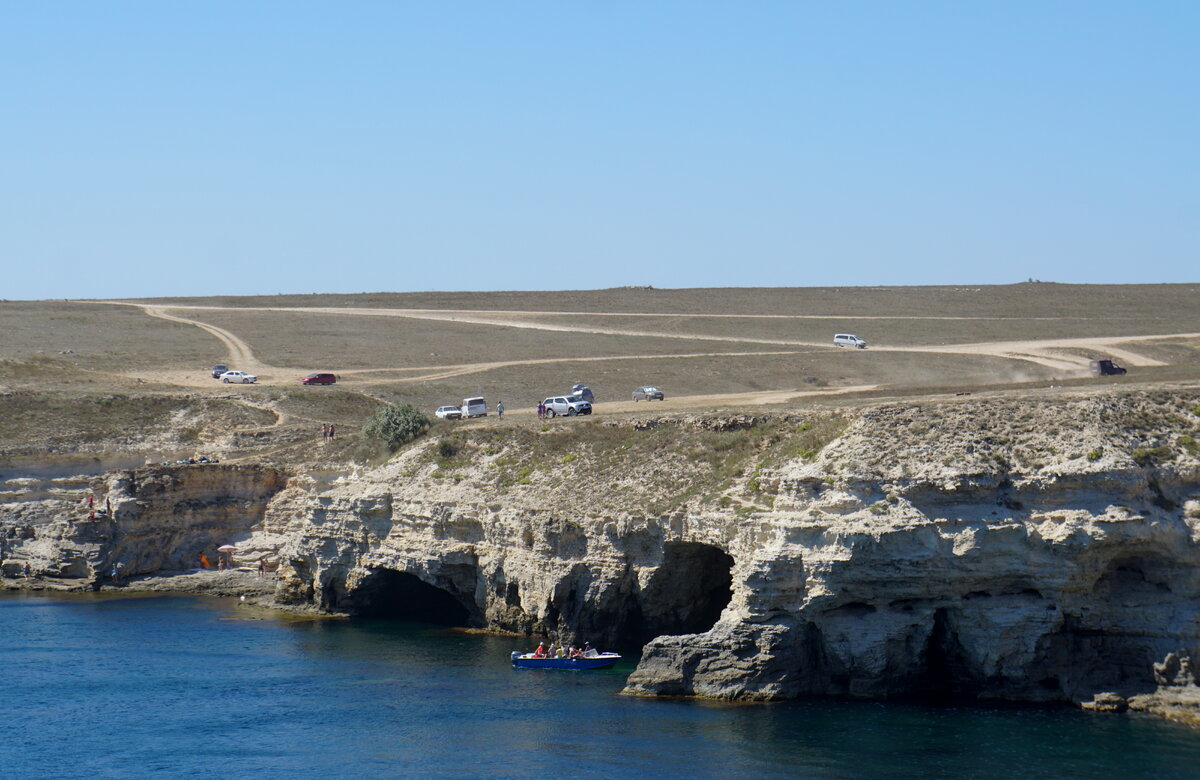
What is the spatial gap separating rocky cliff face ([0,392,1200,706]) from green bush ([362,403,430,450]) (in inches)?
446

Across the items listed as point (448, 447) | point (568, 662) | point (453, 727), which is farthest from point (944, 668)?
point (448, 447)

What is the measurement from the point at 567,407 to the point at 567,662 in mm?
25212

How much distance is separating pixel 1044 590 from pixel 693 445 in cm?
1411

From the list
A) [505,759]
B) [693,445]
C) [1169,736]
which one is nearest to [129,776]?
[505,759]

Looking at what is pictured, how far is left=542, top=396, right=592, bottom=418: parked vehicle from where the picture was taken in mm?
67250

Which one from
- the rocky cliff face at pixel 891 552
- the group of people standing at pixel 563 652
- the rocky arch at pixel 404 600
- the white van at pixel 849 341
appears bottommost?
the rocky arch at pixel 404 600

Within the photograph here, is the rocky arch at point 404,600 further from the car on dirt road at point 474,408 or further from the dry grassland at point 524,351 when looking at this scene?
the car on dirt road at point 474,408

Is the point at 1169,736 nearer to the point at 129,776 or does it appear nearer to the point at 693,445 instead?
the point at 693,445

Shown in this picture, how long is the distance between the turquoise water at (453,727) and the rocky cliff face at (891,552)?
1555 mm

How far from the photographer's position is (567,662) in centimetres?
4416

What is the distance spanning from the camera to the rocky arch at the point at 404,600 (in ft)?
178

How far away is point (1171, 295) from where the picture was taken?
454 feet

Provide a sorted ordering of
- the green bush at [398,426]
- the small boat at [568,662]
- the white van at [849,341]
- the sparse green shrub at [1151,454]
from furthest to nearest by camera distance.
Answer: the white van at [849,341], the green bush at [398,426], the small boat at [568,662], the sparse green shrub at [1151,454]

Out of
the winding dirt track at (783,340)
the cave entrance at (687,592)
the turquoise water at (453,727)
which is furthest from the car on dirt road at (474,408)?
the cave entrance at (687,592)
